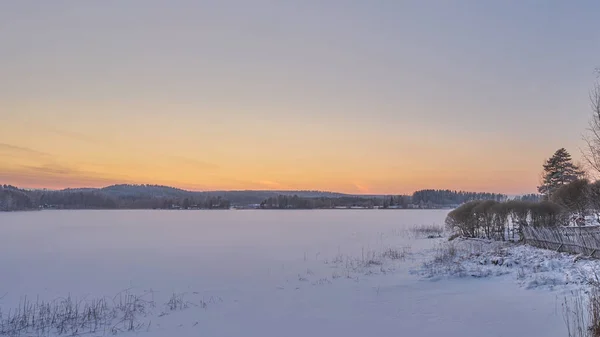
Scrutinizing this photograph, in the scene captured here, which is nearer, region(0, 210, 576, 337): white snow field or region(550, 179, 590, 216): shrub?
region(0, 210, 576, 337): white snow field

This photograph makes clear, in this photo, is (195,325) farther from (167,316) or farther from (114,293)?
(114,293)

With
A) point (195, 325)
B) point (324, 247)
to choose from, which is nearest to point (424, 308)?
point (195, 325)

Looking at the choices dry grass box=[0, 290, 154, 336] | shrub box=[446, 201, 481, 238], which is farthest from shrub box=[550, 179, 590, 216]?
dry grass box=[0, 290, 154, 336]

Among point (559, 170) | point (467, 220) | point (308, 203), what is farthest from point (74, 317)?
point (308, 203)

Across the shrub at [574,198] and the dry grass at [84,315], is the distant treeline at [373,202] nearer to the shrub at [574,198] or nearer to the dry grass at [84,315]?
the shrub at [574,198]

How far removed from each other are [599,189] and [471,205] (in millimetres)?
12605

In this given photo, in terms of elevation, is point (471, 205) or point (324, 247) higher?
point (471, 205)

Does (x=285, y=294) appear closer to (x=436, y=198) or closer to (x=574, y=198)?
(x=574, y=198)

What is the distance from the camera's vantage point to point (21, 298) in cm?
1259

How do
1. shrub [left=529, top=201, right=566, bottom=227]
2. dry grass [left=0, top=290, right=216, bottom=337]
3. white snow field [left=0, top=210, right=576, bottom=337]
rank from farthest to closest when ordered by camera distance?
shrub [left=529, top=201, right=566, bottom=227], dry grass [left=0, top=290, right=216, bottom=337], white snow field [left=0, top=210, right=576, bottom=337]

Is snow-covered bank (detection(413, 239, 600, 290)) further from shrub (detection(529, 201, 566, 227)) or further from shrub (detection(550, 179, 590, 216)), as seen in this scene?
shrub (detection(550, 179, 590, 216))

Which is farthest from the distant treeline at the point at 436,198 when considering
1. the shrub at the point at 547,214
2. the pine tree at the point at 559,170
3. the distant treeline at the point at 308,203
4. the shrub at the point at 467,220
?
the shrub at the point at 547,214

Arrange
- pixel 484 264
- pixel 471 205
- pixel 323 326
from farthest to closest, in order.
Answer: pixel 471 205 < pixel 484 264 < pixel 323 326

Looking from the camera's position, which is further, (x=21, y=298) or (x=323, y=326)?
(x=21, y=298)
